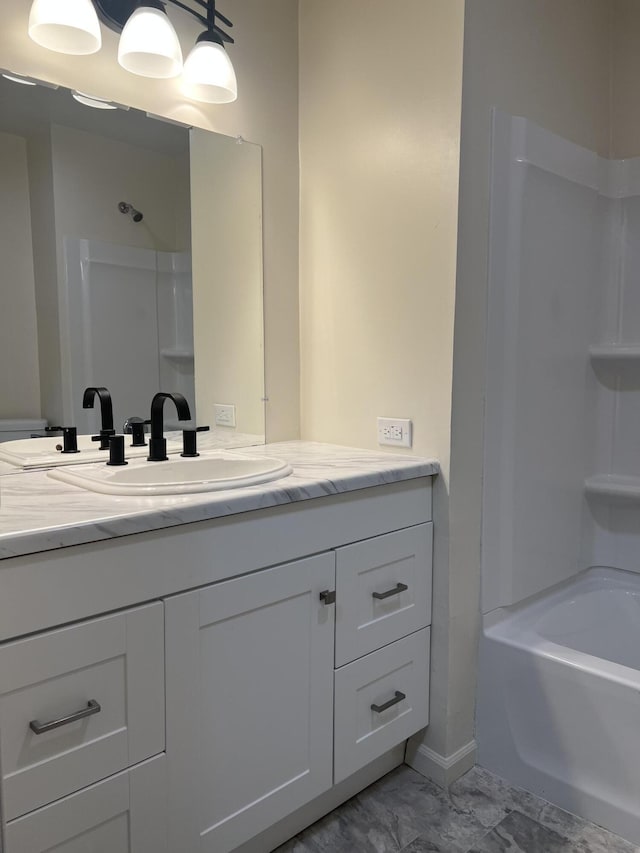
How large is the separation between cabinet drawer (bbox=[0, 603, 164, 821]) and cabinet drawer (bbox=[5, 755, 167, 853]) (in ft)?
0.08

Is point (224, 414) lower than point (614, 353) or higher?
lower

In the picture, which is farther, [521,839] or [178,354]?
[178,354]

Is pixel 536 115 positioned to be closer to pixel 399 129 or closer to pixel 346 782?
pixel 399 129

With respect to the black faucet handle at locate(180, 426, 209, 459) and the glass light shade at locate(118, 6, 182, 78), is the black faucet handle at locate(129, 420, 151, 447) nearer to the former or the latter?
the black faucet handle at locate(180, 426, 209, 459)

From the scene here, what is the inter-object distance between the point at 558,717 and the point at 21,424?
5.35ft

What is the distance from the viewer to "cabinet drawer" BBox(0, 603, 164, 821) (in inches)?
40.1

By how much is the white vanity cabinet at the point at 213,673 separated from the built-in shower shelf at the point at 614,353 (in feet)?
3.03

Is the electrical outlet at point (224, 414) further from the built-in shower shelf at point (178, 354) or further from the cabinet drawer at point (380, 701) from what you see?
the cabinet drawer at point (380, 701)

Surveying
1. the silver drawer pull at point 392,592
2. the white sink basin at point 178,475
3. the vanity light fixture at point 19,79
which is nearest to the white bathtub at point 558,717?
the silver drawer pull at point 392,592

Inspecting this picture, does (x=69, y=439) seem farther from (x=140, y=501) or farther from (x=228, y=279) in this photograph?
(x=228, y=279)

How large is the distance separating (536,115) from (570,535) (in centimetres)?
137

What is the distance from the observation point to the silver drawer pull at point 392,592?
5.34ft

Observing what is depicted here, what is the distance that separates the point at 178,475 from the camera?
168 centimetres

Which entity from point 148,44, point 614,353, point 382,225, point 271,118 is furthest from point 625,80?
point 148,44
